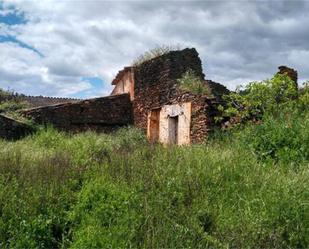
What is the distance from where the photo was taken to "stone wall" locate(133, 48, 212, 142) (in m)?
14.3

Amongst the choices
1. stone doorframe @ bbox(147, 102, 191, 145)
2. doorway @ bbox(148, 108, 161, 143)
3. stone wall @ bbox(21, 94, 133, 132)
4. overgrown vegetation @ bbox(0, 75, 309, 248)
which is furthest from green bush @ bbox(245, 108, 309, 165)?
stone wall @ bbox(21, 94, 133, 132)

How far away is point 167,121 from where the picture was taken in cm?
1705

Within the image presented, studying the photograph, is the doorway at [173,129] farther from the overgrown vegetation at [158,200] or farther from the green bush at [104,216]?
the green bush at [104,216]

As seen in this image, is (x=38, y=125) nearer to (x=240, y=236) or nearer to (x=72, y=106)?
(x=72, y=106)

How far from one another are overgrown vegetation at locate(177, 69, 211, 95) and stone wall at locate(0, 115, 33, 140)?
6.32 meters

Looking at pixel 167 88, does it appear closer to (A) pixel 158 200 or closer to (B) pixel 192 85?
(B) pixel 192 85

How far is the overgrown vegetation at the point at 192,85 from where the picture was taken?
48.3ft

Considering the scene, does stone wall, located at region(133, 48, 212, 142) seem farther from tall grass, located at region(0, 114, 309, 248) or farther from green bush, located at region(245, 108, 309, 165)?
tall grass, located at region(0, 114, 309, 248)

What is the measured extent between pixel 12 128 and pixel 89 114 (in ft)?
13.2

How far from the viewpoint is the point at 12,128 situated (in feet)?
57.6

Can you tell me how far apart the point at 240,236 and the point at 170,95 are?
470 inches

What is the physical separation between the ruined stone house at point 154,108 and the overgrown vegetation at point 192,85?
18 cm

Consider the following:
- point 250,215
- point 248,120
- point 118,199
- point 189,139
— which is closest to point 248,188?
point 250,215

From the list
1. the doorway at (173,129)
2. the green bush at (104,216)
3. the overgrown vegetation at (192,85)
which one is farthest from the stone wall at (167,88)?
the green bush at (104,216)
